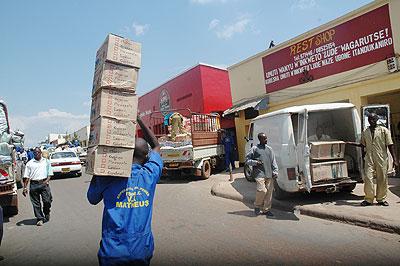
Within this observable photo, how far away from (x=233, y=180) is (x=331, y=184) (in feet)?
17.4

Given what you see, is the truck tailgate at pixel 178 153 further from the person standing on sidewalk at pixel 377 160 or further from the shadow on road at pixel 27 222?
the person standing on sidewalk at pixel 377 160

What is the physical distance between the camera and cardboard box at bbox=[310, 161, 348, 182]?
22.7ft

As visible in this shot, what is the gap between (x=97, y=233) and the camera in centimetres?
611

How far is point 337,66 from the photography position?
11695 mm

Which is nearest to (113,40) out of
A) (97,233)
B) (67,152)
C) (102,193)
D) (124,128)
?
(124,128)

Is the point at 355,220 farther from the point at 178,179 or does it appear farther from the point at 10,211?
the point at 178,179

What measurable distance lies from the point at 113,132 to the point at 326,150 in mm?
5826

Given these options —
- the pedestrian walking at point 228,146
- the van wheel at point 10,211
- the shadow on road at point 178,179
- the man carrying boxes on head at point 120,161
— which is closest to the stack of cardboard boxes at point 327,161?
the man carrying boxes on head at point 120,161

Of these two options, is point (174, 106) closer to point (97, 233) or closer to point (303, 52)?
point (303, 52)

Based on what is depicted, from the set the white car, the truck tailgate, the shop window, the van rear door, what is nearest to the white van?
the van rear door

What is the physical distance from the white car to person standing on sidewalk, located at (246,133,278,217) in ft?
44.9

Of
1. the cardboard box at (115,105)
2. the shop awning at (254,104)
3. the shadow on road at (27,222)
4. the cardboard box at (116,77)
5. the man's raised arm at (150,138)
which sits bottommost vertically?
the shadow on road at (27,222)

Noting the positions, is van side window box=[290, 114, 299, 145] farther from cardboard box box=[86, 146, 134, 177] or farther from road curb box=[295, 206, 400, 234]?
cardboard box box=[86, 146, 134, 177]

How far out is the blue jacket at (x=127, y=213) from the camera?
2.27 m
